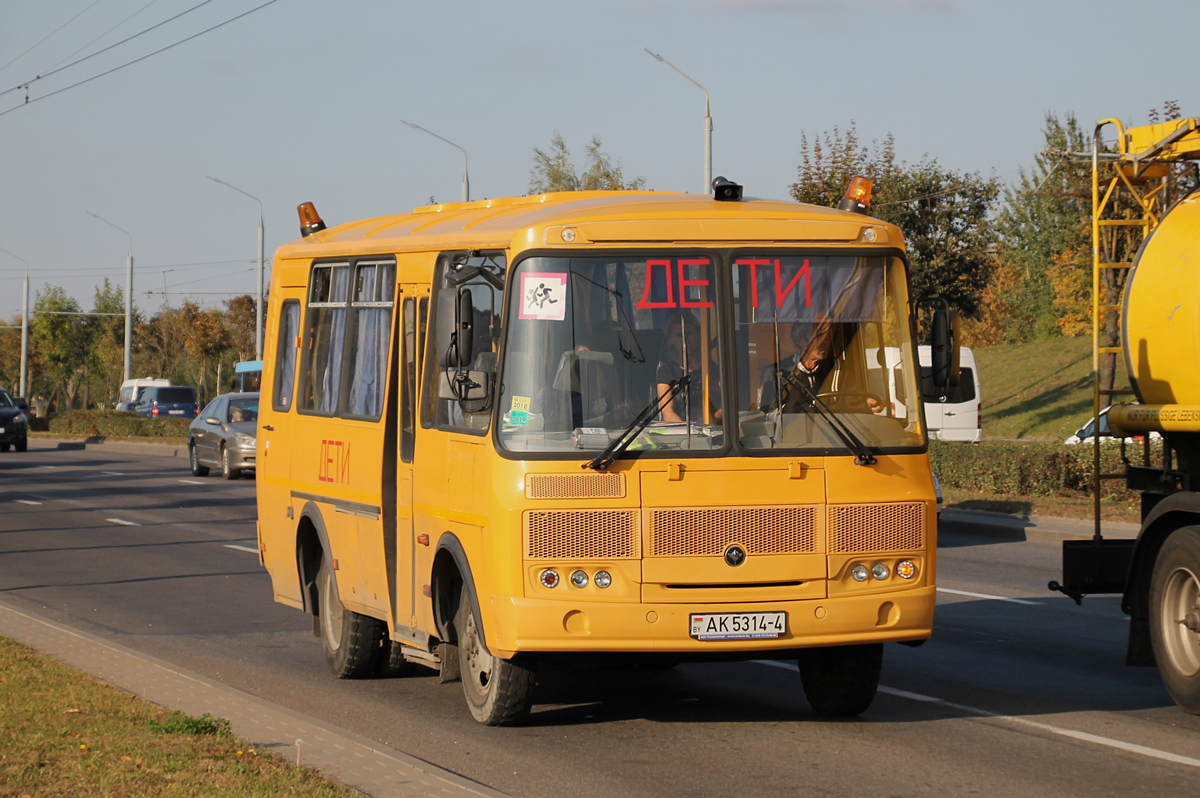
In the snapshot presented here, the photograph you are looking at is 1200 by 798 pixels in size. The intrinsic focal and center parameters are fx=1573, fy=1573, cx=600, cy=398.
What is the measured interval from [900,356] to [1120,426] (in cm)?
234

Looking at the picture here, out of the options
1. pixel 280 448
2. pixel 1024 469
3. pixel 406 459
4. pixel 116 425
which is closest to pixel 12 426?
pixel 116 425

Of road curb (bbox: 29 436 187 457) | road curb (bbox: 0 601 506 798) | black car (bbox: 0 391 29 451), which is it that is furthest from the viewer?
road curb (bbox: 29 436 187 457)

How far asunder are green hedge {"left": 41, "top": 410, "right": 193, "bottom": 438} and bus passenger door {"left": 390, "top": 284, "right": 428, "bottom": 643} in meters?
41.9

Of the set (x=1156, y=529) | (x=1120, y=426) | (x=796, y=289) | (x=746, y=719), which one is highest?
(x=796, y=289)

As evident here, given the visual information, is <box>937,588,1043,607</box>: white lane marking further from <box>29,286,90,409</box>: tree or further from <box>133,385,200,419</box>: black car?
<box>29,286,90,409</box>: tree

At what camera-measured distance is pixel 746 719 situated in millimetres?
8453

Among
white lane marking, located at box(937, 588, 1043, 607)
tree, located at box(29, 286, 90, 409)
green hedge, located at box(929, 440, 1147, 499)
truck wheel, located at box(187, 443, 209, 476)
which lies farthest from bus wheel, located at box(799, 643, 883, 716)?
tree, located at box(29, 286, 90, 409)

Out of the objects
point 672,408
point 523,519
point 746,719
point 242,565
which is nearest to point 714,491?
point 672,408

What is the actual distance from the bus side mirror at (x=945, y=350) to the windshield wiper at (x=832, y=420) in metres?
0.62

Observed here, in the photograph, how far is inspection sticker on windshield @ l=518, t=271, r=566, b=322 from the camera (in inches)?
301

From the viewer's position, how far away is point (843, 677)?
834cm

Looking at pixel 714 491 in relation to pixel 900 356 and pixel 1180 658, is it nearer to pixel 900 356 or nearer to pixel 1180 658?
pixel 900 356

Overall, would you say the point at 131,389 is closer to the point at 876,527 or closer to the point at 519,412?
the point at 519,412

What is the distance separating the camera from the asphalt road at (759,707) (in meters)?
7.05
